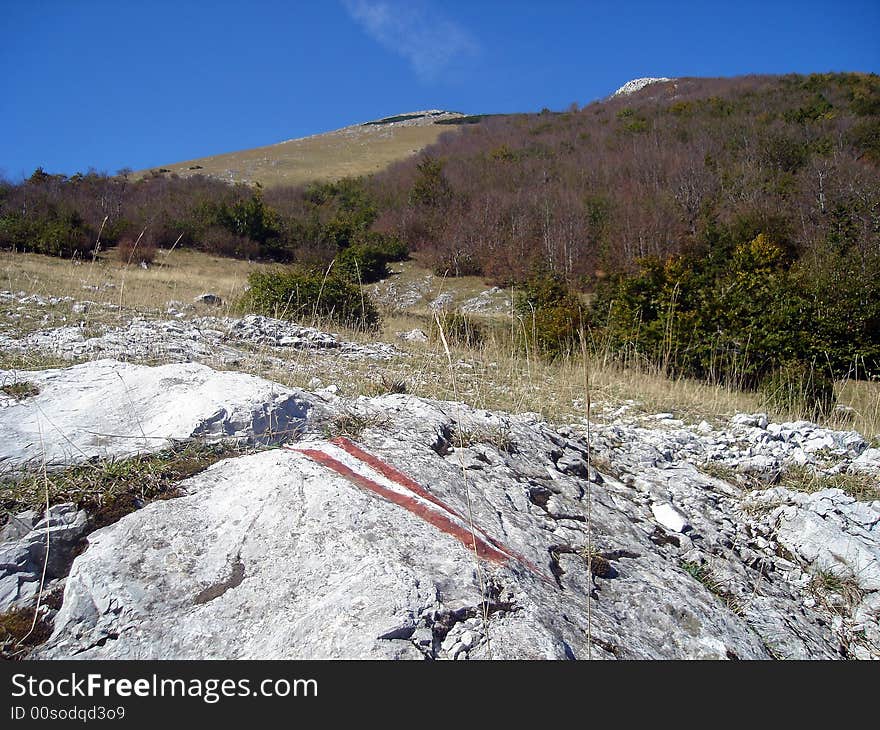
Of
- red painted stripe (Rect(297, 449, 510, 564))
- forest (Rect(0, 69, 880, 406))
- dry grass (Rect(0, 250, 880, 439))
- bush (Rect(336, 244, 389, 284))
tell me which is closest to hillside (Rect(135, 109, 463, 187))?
forest (Rect(0, 69, 880, 406))

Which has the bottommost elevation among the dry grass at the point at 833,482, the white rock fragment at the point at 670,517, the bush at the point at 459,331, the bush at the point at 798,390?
the bush at the point at 798,390

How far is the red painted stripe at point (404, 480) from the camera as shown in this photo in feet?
6.51

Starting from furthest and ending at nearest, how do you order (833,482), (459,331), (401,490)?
(459,331) → (833,482) → (401,490)

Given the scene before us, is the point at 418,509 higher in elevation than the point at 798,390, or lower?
higher

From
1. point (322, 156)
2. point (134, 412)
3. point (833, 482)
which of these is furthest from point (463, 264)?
point (322, 156)

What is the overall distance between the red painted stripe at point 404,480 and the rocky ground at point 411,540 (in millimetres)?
13

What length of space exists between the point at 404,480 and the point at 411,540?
461 mm

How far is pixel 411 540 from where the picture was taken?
1849 mm

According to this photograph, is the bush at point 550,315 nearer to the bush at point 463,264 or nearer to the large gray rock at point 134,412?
the large gray rock at point 134,412

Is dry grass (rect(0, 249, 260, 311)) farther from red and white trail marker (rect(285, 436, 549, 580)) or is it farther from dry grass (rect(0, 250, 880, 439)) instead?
red and white trail marker (rect(285, 436, 549, 580))

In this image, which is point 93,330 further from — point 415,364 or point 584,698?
point 584,698

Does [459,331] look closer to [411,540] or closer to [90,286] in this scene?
[90,286]

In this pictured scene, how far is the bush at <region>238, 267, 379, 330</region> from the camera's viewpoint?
9.66 meters

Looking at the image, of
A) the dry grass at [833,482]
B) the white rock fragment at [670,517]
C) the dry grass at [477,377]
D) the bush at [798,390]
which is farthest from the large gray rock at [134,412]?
the bush at [798,390]
